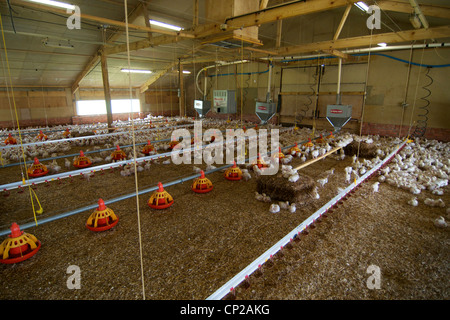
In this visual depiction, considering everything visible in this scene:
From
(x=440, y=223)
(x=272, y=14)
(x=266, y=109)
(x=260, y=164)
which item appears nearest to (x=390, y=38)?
(x=272, y=14)

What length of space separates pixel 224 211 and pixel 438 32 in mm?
5475

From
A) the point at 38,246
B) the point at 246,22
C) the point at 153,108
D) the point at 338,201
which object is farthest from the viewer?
the point at 153,108

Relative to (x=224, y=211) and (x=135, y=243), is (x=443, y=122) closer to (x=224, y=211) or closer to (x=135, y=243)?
(x=224, y=211)

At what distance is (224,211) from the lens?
3326 mm

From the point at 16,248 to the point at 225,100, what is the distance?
613 cm

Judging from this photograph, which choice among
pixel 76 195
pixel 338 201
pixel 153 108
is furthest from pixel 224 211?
pixel 153 108

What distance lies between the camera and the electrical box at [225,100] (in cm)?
736

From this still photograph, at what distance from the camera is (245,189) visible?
13.4 feet

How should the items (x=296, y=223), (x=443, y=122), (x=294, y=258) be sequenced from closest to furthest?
(x=294, y=258), (x=296, y=223), (x=443, y=122)

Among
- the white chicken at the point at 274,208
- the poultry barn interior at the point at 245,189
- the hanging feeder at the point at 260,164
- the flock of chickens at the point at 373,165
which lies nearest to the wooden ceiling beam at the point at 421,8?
the poultry barn interior at the point at 245,189

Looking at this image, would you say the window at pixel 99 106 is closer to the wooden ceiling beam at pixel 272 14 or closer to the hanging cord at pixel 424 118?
the wooden ceiling beam at pixel 272 14

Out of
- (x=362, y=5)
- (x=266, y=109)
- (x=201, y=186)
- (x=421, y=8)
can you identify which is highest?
(x=362, y=5)

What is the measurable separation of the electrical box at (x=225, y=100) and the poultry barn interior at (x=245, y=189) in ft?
0.18

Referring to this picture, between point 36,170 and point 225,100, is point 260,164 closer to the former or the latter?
point 225,100
